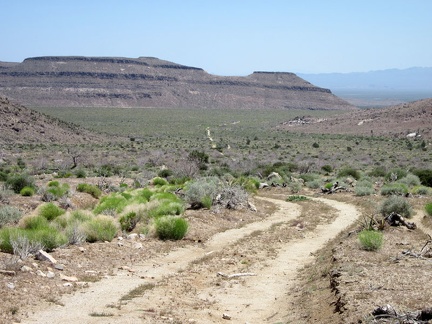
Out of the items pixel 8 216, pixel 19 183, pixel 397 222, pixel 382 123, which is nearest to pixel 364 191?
pixel 397 222

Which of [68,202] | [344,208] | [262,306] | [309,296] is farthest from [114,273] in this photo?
[344,208]

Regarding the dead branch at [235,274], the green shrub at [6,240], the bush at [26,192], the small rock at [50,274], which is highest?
the green shrub at [6,240]

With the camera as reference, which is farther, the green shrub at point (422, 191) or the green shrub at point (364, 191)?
the green shrub at point (364, 191)

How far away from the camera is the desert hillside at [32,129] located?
6788 centimetres

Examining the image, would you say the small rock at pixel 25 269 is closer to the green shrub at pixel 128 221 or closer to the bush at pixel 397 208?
the green shrub at pixel 128 221

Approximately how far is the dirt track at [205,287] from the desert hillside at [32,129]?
178 feet

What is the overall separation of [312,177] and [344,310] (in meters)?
29.4

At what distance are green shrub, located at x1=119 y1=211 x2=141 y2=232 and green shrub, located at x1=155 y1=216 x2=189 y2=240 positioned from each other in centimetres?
115

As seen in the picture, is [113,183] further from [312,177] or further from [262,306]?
[262,306]

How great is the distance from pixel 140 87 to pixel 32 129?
91.1 meters

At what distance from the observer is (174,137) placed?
8206cm

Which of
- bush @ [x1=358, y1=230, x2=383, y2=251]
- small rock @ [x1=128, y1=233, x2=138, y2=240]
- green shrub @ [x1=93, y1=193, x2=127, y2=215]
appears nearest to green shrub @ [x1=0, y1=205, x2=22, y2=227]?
green shrub @ [x1=93, y1=193, x2=127, y2=215]

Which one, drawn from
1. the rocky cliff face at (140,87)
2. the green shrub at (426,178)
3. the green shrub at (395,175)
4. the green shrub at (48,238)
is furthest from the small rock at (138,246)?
the rocky cliff face at (140,87)

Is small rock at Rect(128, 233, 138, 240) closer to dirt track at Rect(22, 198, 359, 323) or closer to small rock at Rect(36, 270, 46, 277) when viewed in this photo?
dirt track at Rect(22, 198, 359, 323)
